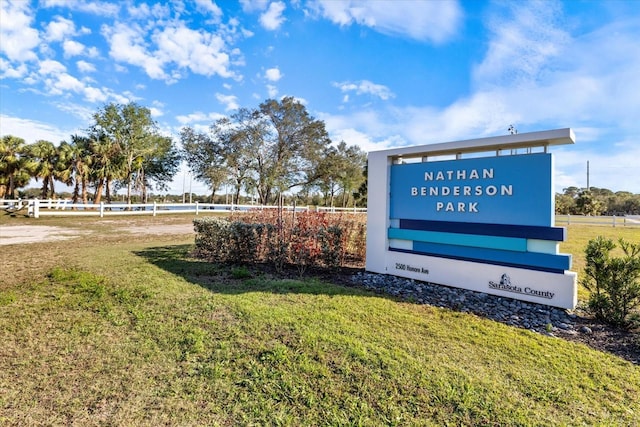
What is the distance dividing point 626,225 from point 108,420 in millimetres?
27487

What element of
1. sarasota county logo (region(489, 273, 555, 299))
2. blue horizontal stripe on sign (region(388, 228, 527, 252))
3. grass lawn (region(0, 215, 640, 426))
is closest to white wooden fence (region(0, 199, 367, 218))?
blue horizontal stripe on sign (region(388, 228, 527, 252))

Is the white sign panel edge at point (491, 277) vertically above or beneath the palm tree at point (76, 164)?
beneath

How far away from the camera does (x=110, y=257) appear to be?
290 inches

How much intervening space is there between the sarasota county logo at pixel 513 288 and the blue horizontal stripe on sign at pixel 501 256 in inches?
10.4

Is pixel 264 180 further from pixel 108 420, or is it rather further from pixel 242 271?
pixel 108 420

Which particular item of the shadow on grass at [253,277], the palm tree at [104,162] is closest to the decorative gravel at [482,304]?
the shadow on grass at [253,277]

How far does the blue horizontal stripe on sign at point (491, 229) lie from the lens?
460cm

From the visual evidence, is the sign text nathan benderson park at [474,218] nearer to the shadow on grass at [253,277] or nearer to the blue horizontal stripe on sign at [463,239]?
the blue horizontal stripe on sign at [463,239]

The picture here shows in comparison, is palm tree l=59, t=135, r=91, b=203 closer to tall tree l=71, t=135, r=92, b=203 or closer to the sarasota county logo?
tall tree l=71, t=135, r=92, b=203

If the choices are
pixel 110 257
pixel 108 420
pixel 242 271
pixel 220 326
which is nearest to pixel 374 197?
pixel 242 271

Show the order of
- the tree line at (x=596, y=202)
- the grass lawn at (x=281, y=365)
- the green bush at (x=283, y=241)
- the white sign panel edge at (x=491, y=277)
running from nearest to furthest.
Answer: the grass lawn at (x=281, y=365), the white sign panel edge at (x=491, y=277), the green bush at (x=283, y=241), the tree line at (x=596, y=202)

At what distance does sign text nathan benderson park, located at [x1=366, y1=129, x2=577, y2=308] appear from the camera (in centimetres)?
467

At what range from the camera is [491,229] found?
5.12 meters

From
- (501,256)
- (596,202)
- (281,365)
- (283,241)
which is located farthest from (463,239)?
(596,202)
